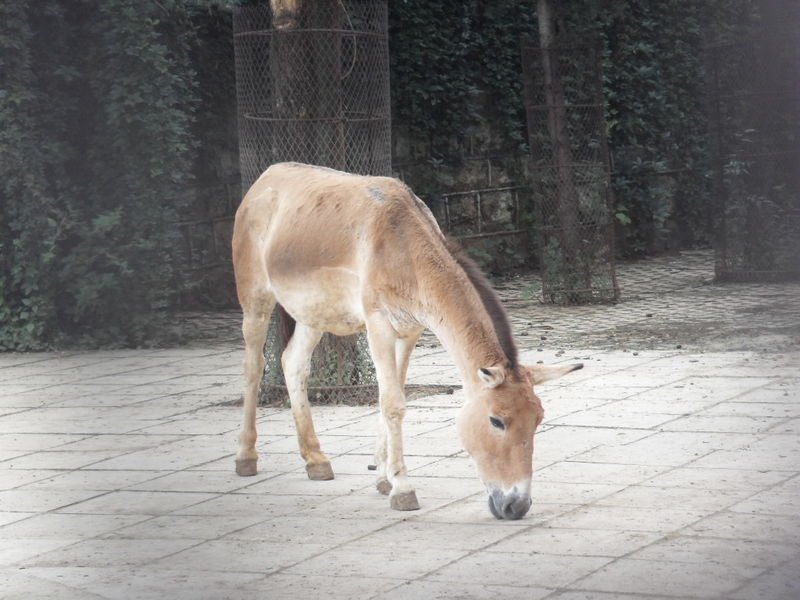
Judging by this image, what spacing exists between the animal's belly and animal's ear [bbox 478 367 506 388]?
91 centimetres

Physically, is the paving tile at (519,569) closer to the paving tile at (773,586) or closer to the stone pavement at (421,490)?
the stone pavement at (421,490)

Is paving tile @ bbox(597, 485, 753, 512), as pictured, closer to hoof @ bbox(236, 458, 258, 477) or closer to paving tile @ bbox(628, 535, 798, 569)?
paving tile @ bbox(628, 535, 798, 569)

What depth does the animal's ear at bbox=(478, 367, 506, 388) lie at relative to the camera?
14.3 ft

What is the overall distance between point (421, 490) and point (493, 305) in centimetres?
95

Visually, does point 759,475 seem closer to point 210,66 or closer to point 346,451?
point 346,451

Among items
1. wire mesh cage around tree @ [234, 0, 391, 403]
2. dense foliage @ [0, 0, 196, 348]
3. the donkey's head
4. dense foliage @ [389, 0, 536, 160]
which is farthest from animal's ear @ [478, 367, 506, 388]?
dense foliage @ [389, 0, 536, 160]

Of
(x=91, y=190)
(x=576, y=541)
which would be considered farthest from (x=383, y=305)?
(x=91, y=190)

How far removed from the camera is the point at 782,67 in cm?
181

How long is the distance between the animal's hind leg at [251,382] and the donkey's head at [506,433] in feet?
5.15

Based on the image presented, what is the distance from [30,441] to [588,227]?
653 centimetres

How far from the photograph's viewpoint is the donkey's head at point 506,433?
4375 millimetres

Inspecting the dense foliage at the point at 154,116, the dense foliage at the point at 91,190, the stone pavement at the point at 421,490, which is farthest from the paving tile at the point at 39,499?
the dense foliage at the point at 91,190

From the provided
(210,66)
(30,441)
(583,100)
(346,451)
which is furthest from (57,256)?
(583,100)

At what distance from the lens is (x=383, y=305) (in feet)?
16.6
